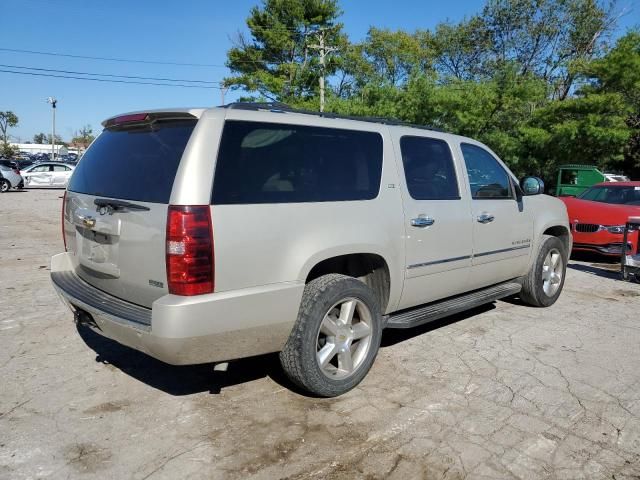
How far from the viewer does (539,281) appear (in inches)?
231

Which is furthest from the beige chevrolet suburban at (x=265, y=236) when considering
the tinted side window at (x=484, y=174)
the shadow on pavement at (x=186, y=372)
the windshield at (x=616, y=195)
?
the windshield at (x=616, y=195)

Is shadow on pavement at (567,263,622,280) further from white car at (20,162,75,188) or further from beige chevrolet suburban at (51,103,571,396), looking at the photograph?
white car at (20,162,75,188)

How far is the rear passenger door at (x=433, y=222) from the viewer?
411 cm

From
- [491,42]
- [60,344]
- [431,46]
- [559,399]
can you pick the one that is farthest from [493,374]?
[431,46]

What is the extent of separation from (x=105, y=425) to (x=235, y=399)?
824 mm

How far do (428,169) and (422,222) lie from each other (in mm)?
561

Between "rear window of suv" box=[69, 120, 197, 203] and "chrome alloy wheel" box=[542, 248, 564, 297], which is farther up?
"rear window of suv" box=[69, 120, 197, 203]

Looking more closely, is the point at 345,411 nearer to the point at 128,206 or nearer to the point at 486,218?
the point at 128,206

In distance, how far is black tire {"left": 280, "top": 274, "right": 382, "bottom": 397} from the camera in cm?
334

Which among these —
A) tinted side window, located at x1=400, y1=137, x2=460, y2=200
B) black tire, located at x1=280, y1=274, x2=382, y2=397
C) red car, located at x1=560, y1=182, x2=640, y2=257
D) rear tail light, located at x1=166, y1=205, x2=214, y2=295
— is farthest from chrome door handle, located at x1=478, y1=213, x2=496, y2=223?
red car, located at x1=560, y1=182, x2=640, y2=257

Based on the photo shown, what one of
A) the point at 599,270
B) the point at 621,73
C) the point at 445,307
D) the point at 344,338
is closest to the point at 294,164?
the point at 344,338

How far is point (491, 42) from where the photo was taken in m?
34.4

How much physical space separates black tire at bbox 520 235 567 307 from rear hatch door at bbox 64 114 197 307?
420 centimetres

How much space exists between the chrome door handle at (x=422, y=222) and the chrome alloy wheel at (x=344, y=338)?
80cm
